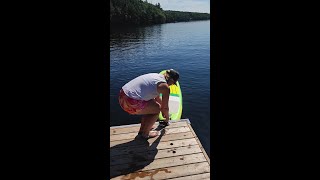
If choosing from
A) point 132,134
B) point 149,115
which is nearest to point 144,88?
point 149,115

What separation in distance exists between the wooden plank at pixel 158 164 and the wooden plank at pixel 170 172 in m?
0.08

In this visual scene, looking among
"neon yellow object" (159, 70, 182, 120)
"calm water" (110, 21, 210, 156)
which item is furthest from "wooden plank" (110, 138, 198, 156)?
"calm water" (110, 21, 210, 156)

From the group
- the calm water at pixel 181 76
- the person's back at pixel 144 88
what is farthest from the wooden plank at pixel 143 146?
the calm water at pixel 181 76

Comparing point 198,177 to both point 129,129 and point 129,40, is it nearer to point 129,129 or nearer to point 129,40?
point 129,129

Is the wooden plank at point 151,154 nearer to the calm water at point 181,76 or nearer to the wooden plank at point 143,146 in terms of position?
the wooden plank at point 143,146

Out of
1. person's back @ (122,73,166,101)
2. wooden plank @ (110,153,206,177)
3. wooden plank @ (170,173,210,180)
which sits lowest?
wooden plank @ (170,173,210,180)

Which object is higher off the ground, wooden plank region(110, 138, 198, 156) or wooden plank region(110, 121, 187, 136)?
wooden plank region(110, 121, 187, 136)

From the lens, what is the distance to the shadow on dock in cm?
379

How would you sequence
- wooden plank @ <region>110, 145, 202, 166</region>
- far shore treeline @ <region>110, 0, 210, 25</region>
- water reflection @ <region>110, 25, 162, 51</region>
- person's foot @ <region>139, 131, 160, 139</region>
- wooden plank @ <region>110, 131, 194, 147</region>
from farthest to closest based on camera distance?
far shore treeline @ <region>110, 0, 210, 25</region>
water reflection @ <region>110, 25, 162, 51</region>
person's foot @ <region>139, 131, 160, 139</region>
wooden plank @ <region>110, 131, 194, 147</region>
wooden plank @ <region>110, 145, 202, 166</region>

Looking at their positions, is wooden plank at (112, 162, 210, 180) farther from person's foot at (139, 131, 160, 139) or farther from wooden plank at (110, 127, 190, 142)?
wooden plank at (110, 127, 190, 142)
